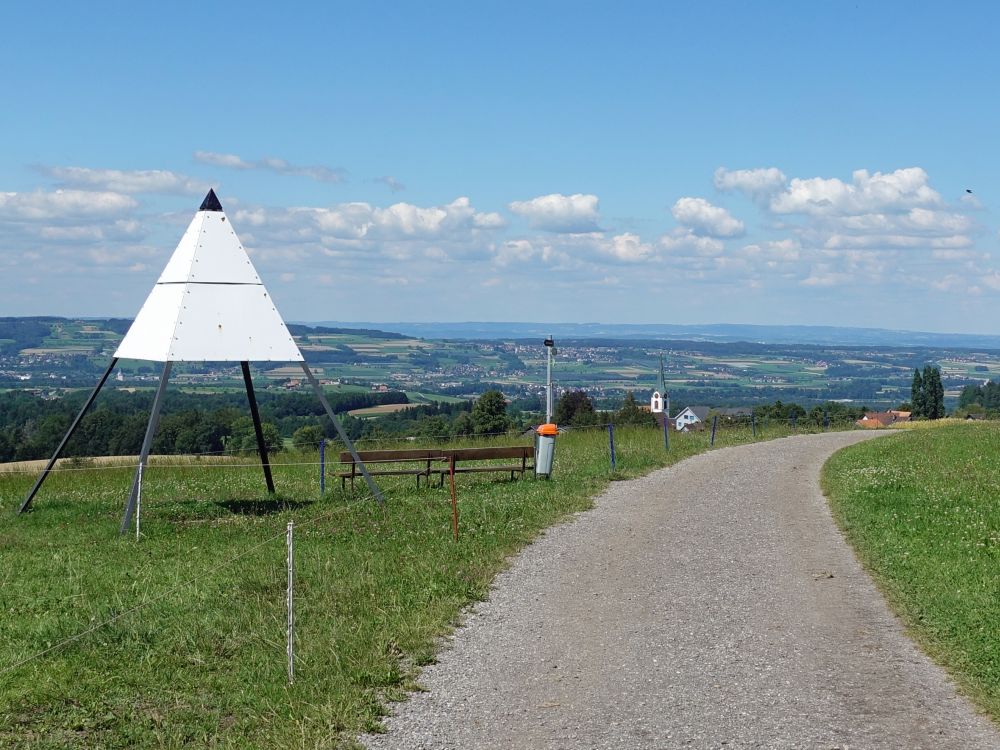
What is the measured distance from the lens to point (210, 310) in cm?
1758

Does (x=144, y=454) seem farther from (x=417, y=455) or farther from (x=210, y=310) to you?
(x=417, y=455)

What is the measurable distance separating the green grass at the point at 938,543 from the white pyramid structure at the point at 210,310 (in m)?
9.33

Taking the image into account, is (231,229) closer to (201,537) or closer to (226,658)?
(201,537)

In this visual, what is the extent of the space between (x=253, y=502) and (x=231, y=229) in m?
4.63

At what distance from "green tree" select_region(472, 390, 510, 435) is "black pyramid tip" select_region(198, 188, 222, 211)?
28775 millimetres

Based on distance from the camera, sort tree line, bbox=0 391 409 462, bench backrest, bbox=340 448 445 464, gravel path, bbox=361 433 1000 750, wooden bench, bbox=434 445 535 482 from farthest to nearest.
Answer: tree line, bbox=0 391 409 462 → bench backrest, bbox=340 448 445 464 → wooden bench, bbox=434 445 535 482 → gravel path, bbox=361 433 1000 750

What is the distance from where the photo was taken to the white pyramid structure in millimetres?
17234

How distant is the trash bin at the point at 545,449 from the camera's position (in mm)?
20206

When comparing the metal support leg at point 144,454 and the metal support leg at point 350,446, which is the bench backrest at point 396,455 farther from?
the metal support leg at point 144,454

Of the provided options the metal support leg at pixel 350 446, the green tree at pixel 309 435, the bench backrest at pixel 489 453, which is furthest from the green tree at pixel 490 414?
the metal support leg at pixel 350 446

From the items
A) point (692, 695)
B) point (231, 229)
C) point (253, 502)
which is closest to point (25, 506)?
point (253, 502)

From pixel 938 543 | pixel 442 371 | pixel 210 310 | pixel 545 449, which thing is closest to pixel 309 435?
pixel 545 449

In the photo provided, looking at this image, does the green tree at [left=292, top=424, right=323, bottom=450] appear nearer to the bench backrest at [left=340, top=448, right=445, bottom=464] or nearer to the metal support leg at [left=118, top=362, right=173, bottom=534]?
the bench backrest at [left=340, top=448, right=445, bottom=464]

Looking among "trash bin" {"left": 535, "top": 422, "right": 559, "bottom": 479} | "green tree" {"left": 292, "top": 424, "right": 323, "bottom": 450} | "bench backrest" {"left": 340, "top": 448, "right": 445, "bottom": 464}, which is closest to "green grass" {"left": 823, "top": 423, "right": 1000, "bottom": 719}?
"trash bin" {"left": 535, "top": 422, "right": 559, "bottom": 479}
